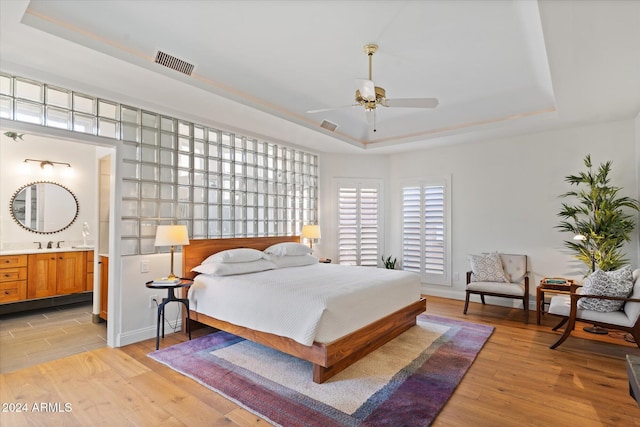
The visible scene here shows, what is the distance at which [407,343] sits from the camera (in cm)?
368

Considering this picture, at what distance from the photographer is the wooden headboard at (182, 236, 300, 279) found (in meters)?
4.18

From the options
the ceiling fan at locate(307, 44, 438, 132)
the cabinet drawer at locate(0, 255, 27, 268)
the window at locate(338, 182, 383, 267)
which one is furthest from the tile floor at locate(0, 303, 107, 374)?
the window at locate(338, 182, 383, 267)

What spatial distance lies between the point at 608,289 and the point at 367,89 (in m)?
3.09

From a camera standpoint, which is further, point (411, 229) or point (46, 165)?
point (411, 229)

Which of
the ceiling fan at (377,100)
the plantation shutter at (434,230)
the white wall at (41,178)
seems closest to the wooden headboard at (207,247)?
the white wall at (41,178)

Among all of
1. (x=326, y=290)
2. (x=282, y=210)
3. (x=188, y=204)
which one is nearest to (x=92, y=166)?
(x=188, y=204)

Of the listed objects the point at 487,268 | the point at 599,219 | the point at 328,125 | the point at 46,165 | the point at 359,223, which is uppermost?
the point at 328,125

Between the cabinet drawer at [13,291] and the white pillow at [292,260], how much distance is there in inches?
145

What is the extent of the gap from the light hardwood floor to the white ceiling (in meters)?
2.72

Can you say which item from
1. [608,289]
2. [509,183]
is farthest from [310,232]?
[608,289]

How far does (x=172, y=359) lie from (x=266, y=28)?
324 cm

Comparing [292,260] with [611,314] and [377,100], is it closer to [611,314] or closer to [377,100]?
[377,100]

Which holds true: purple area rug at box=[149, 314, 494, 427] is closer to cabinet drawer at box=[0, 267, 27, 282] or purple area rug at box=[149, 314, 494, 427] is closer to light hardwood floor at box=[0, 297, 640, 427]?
light hardwood floor at box=[0, 297, 640, 427]

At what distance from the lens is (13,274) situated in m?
4.76
